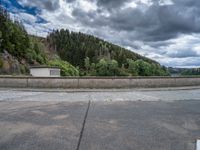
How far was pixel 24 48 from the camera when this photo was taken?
176 feet

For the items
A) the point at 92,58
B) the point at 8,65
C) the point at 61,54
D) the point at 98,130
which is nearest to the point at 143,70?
the point at 92,58

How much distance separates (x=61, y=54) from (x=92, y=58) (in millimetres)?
19905

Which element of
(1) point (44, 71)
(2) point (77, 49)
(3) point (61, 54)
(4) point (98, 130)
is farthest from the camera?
(3) point (61, 54)

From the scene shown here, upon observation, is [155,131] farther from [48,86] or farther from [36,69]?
[36,69]

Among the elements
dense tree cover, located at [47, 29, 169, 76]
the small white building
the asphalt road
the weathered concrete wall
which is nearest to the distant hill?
dense tree cover, located at [47, 29, 169, 76]

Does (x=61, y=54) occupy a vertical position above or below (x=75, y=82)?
above

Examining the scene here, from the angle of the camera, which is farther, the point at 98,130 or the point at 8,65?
the point at 8,65

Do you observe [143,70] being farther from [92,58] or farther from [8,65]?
[8,65]

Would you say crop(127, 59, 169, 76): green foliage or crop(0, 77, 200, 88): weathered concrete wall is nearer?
crop(0, 77, 200, 88): weathered concrete wall

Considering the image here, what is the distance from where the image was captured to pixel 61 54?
130625 mm

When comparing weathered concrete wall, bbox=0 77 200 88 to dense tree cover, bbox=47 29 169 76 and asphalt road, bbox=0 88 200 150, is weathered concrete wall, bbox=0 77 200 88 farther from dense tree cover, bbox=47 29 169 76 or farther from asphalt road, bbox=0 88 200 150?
dense tree cover, bbox=47 29 169 76

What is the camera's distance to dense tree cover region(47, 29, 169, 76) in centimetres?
8556

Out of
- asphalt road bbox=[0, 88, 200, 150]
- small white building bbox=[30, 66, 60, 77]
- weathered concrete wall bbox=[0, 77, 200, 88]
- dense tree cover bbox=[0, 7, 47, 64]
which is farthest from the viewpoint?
dense tree cover bbox=[0, 7, 47, 64]

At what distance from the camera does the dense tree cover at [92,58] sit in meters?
85.6
